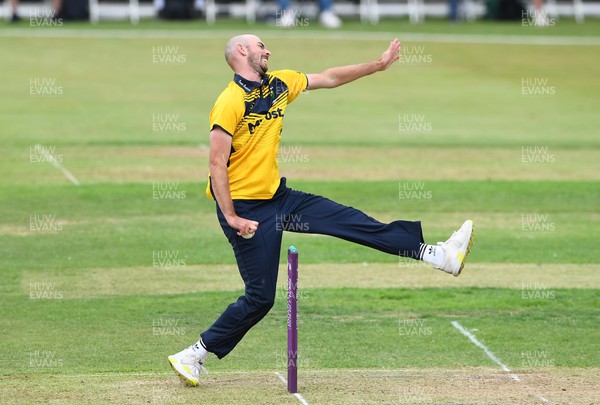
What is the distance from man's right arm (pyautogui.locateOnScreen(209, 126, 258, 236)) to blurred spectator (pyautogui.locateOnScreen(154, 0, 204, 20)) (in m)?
37.0

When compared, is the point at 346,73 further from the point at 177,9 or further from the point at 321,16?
the point at 177,9

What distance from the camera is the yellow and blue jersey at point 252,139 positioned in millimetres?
10305

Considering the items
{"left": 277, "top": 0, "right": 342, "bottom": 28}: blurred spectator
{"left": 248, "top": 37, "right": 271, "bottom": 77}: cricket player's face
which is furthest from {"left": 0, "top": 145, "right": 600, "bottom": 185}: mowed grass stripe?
{"left": 277, "top": 0, "right": 342, "bottom": 28}: blurred spectator

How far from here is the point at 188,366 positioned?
34.5 feet

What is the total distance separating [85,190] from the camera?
2183 centimetres

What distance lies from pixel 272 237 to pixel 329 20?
35.9 meters

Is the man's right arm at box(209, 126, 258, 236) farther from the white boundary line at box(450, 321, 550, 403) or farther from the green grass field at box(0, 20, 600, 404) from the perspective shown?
the white boundary line at box(450, 321, 550, 403)

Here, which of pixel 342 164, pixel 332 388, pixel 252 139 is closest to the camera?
pixel 252 139

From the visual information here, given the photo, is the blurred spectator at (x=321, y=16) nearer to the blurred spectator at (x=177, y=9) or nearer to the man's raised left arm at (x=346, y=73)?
the blurred spectator at (x=177, y=9)

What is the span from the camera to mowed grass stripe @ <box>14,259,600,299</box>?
1523 cm

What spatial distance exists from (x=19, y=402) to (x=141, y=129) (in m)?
19.3

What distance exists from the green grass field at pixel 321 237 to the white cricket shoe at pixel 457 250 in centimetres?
107

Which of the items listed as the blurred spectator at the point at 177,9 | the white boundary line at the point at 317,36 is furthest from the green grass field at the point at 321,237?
the blurred spectator at the point at 177,9

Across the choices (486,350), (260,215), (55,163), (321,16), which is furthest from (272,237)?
(321,16)
